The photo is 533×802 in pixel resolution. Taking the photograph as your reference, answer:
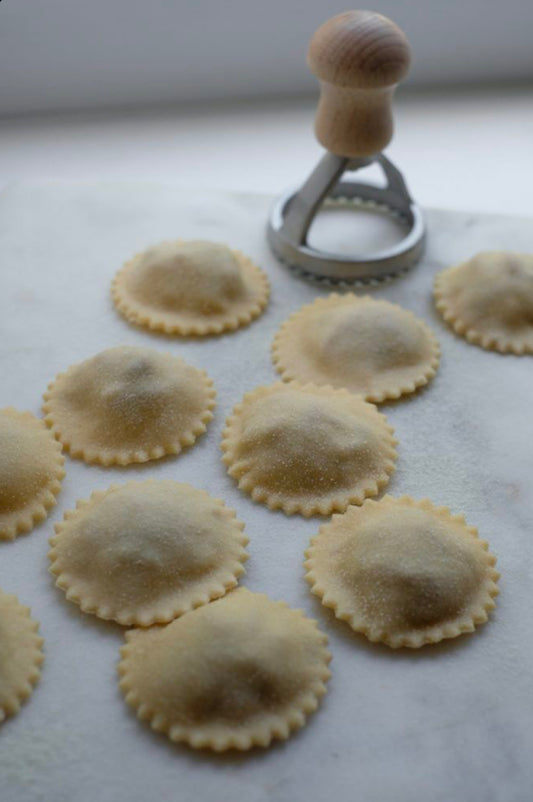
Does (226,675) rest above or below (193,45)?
below

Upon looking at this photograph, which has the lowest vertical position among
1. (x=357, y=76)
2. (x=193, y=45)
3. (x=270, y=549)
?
(x=270, y=549)

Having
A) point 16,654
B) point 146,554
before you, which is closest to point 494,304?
point 146,554

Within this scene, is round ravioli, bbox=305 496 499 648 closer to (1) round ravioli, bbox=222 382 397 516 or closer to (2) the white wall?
(1) round ravioli, bbox=222 382 397 516

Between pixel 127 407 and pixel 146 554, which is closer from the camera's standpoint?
pixel 146 554

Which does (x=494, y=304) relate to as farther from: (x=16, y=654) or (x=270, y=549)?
(x=16, y=654)

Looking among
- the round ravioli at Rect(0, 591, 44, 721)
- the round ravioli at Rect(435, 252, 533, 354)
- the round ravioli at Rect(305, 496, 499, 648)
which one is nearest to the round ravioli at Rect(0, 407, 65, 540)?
the round ravioli at Rect(0, 591, 44, 721)

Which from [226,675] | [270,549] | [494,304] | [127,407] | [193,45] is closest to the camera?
[226,675]
